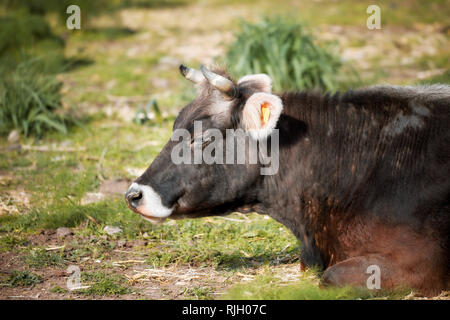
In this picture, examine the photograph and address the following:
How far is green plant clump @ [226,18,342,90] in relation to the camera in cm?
900

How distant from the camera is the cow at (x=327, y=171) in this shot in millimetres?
4188

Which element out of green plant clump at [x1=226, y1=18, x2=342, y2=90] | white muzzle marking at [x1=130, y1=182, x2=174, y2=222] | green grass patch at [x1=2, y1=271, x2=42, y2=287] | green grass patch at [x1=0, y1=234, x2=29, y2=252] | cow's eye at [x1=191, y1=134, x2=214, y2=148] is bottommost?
green grass patch at [x1=2, y1=271, x2=42, y2=287]

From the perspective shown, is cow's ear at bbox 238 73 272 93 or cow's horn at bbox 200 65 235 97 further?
cow's ear at bbox 238 73 272 93

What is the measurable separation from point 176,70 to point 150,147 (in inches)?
171

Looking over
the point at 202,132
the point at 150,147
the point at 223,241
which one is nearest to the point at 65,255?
the point at 223,241

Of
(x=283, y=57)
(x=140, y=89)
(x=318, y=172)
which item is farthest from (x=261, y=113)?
(x=140, y=89)

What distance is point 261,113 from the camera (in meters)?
4.27

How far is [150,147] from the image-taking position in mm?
7938

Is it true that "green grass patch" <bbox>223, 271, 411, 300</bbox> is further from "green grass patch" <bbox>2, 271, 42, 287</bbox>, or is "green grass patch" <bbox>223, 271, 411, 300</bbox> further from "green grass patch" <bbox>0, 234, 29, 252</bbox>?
"green grass patch" <bbox>0, 234, 29, 252</bbox>

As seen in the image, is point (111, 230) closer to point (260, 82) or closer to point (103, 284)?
point (103, 284)

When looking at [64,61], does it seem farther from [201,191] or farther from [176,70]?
[201,191]

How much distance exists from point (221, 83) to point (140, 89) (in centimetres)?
679

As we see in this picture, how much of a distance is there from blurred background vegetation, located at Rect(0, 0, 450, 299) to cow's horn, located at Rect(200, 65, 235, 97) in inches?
27.0

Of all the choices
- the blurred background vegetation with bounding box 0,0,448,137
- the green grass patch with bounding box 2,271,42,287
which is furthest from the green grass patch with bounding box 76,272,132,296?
the blurred background vegetation with bounding box 0,0,448,137
